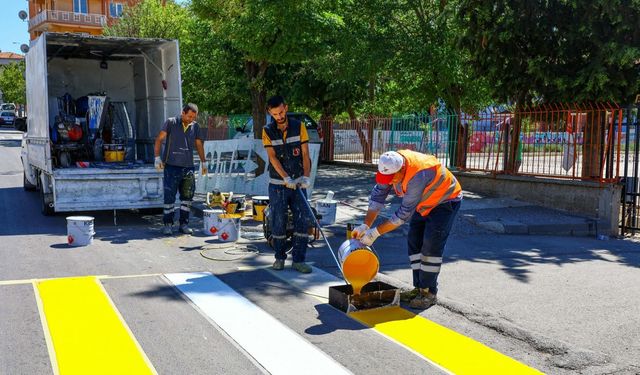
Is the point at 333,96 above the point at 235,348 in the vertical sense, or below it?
above

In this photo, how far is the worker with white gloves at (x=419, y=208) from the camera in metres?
5.30

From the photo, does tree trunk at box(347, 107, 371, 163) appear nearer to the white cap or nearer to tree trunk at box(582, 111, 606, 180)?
tree trunk at box(582, 111, 606, 180)

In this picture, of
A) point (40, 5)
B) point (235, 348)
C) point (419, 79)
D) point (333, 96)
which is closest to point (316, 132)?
point (333, 96)

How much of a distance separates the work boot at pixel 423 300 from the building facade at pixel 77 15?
54.9 meters

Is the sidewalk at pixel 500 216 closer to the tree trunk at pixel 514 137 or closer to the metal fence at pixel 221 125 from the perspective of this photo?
the tree trunk at pixel 514 137

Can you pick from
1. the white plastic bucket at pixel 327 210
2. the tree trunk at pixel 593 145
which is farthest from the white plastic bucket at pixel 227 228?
the tree trunk at pixel 593 145

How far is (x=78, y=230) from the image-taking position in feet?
27.0

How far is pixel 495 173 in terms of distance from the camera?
13.2 metres

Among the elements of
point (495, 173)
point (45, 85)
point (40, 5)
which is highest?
point (40, 5)

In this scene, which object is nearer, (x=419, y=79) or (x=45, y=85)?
(x=45, y=85)

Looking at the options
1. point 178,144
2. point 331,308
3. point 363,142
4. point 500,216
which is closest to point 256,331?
point 331,308

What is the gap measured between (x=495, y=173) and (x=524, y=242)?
3.87m

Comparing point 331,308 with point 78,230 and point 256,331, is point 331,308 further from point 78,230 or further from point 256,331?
point 78,230

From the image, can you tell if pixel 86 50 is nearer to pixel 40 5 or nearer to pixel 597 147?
pixel 597 147
